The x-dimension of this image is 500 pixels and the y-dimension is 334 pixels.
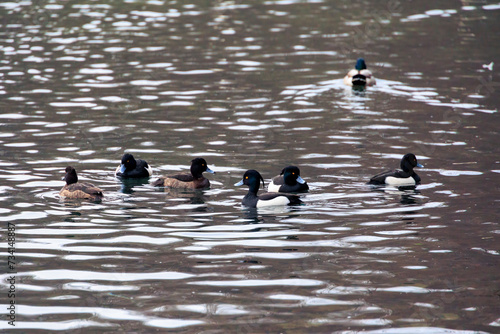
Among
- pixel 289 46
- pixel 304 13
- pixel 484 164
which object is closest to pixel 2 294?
pixel 484 164

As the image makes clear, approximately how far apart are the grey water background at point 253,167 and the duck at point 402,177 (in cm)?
39

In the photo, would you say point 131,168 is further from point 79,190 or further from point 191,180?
point 79,190

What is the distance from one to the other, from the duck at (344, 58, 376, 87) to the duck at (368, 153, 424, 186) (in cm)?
973

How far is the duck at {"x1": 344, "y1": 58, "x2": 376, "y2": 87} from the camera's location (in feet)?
85.1

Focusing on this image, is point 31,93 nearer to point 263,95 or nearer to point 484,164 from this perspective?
point 263,95

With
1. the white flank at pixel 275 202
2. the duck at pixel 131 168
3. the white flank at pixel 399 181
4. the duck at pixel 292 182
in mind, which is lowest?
the white flank at pixel 275 202

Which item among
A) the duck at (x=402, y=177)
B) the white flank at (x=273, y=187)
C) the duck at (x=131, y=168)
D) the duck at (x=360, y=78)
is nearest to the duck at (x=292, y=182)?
the white flank at (x=273, y=187)

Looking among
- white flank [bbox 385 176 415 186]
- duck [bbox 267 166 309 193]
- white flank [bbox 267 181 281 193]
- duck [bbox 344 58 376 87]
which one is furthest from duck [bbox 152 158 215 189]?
duck [bbox 344 58 376 87]

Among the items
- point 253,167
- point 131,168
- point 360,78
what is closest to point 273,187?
point 253,167

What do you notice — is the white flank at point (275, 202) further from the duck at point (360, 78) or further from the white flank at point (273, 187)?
the duck at point (360, 78)

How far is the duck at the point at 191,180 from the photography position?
16.5 meters

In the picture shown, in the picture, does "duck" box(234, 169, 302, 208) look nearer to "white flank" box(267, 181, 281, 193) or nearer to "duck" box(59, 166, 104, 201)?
"white flank" box(267, 181, 281, 193)

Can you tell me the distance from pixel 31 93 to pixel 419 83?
43.1 ft

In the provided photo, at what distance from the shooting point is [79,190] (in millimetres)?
15148
